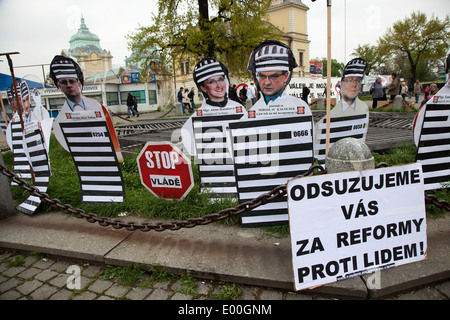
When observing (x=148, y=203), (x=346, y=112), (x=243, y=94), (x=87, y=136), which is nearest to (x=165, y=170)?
(x=148, y=203)

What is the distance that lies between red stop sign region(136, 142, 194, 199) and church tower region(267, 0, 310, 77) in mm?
48665

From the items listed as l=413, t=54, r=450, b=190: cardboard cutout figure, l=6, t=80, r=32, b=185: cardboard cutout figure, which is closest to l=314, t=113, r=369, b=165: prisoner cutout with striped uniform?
l=413, t=54, r=450, b=190: cardboard cutout figure

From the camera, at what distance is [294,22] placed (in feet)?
166

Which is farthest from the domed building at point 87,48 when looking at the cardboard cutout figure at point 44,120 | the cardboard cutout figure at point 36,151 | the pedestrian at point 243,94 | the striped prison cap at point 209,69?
the striped prison cap at point 209,69

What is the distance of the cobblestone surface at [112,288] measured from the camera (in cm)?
237

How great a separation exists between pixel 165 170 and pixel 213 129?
0.82m

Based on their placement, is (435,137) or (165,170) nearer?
(435,137)

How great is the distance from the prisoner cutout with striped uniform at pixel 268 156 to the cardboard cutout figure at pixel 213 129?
70 centimetres

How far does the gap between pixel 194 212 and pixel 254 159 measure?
3.23ft

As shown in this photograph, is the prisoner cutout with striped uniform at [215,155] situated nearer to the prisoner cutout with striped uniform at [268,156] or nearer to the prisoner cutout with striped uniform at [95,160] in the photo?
the prisoner cutout with striped uniform at [268,156]

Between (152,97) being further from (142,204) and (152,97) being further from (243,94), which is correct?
(142,204)

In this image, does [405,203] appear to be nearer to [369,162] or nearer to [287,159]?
[369,162]
